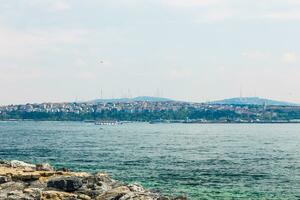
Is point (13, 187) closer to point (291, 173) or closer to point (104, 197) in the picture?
point (104, 197)

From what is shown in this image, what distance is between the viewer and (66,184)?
109 feet

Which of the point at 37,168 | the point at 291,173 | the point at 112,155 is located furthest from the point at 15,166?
the point at 112,155

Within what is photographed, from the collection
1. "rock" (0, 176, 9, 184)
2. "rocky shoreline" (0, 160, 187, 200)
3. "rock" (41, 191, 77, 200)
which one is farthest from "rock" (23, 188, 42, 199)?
"rock" (0, 176, 9, 184)

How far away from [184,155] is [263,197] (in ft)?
120

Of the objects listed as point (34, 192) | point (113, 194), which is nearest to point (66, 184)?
point (34, 192)

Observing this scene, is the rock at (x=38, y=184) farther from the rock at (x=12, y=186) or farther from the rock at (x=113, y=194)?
the rock at (x=113, y=194)

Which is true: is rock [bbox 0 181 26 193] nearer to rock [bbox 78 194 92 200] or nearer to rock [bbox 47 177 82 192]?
rock [bbox 47 177 82 192]

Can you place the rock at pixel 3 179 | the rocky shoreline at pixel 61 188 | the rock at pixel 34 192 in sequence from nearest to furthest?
the rock at pixel 34 192 < the rocky shoreline at pixel 61 188 < the rock at pixel 3 179

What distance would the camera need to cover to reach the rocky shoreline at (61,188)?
98.8 feet

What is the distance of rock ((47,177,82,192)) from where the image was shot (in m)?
32.9

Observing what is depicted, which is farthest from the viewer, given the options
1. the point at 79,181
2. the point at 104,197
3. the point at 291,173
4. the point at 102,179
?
the point at 291,173

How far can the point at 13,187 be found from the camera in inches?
1324

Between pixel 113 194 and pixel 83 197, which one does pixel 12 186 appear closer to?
pixel 83 197

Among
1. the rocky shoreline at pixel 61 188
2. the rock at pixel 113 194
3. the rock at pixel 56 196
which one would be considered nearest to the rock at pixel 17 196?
the rocky shoreline at pixel 61 188
